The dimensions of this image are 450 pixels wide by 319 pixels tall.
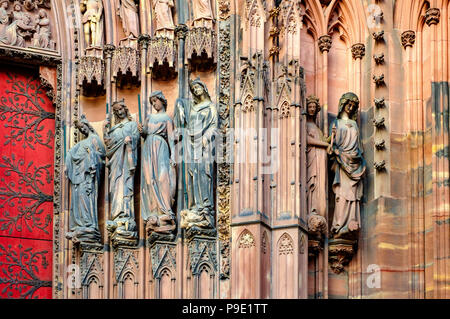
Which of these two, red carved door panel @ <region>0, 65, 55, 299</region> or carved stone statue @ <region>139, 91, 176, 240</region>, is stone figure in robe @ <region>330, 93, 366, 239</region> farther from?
red carved door panel @ <region>0, 65, 55, 299</region>

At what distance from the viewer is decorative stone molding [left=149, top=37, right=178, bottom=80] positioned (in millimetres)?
21062

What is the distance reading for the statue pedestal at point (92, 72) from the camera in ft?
69.9

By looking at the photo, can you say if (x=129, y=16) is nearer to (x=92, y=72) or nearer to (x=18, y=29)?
(x=92, y=72)

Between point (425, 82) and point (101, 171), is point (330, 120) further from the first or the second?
point (101, 171)

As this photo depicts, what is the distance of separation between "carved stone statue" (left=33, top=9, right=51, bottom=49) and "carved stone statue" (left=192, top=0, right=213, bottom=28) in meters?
2.11

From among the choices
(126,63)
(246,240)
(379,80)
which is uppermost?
(126,63)

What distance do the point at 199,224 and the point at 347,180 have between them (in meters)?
1.98

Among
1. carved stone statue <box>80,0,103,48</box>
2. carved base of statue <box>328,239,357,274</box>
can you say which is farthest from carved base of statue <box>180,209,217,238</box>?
carved stone statue <box>80,0,103,48</box>

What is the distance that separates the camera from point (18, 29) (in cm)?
2177

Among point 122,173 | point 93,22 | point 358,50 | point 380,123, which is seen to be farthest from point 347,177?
point 93,22

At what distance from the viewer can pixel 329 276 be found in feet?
66.8

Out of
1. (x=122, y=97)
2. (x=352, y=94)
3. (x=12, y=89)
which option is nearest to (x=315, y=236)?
(x=352, y=94)

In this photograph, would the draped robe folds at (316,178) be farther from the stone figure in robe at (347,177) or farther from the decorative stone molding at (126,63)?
the decorative stone molding at (126,63)

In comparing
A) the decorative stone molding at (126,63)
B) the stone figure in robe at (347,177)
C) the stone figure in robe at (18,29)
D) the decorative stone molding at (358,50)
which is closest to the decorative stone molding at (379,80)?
the decorative stone molding at (358,50)
